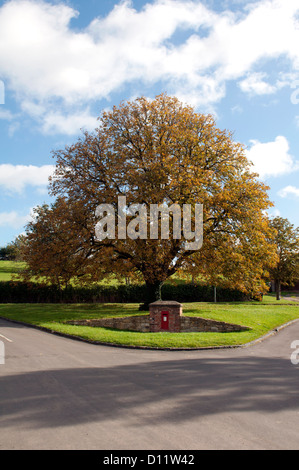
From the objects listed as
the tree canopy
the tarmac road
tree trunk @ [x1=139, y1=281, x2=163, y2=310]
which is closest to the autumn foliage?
tree trunk @ [x1=139, y1=281, x2=163, y2=310]

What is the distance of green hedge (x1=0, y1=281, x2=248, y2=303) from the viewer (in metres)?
38.7

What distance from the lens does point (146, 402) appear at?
6410mm

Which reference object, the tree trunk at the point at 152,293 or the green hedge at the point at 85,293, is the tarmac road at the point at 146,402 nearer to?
the tree trunk at the point at 152,293

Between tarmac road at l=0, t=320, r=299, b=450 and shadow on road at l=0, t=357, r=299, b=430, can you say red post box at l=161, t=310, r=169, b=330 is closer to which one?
tarmac road at l=0, t=320, r=299, b=450

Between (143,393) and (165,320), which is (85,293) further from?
(143,393)

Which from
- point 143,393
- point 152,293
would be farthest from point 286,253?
point 143,393

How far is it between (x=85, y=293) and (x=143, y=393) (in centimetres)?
3385

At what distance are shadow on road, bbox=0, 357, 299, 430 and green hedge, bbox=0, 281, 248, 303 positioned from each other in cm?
2977

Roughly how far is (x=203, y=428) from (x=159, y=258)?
19448mm

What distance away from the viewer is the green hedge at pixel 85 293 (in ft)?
127

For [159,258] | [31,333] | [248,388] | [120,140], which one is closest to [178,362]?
[248,388]

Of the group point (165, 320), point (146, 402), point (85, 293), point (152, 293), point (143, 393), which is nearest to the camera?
point (146, 402)

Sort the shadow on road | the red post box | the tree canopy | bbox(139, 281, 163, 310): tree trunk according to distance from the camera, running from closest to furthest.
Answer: the shadow on road, the red post box, bbox(139, 281, 163, 310): tree trunk, the tree canopy

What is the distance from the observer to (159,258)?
24594 mm
